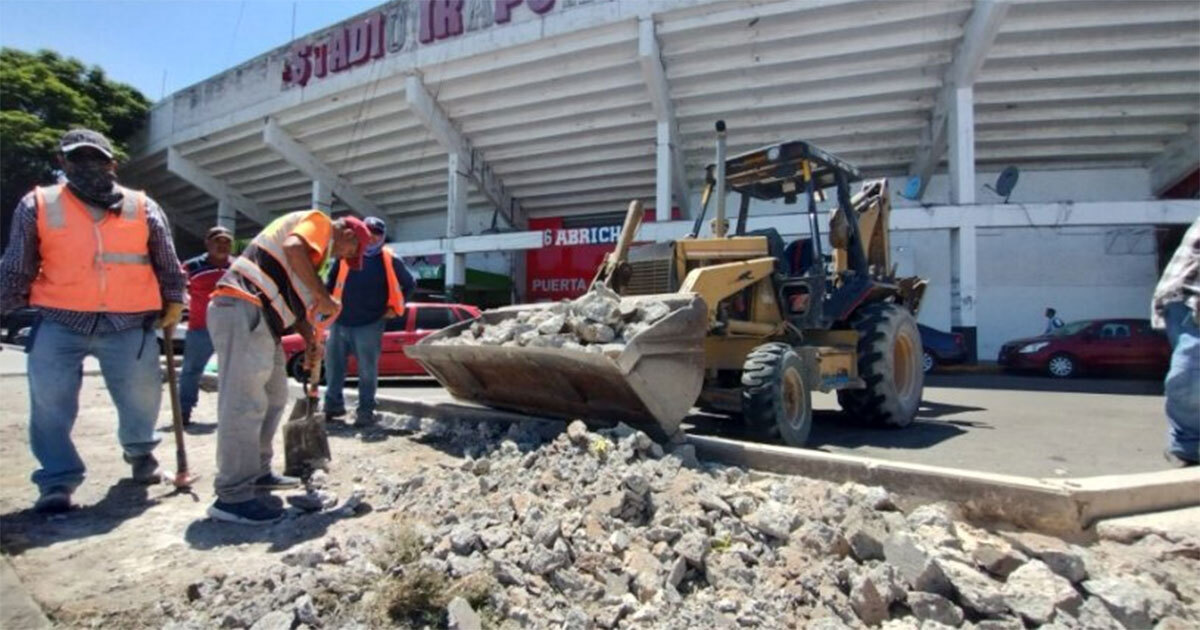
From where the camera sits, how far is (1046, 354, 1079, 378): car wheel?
1337 cm

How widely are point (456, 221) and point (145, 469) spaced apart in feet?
55.0

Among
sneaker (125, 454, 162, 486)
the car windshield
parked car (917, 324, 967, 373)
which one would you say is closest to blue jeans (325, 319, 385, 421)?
sneaker (125, 454, 162, 486)


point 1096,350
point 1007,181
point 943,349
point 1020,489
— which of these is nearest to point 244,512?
point 1020,489

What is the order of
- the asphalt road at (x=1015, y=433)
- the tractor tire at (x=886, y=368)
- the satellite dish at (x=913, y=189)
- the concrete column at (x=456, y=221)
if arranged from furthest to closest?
the concrete column at (x=456, y=221), the satellite dish at (x=913, y=189), the tractor tire at (x=886, y=368), the asphalt road at (x=1015, y=433)

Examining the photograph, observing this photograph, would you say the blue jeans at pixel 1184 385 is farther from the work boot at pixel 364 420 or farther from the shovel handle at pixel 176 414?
the shovel handle at pixel 176 414

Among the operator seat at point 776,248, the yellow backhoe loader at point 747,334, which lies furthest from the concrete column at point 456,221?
the operator seat at point 776,248

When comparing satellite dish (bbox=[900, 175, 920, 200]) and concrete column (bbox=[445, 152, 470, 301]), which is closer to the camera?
satellite dish (bbox=[900, 175, 920, 200])

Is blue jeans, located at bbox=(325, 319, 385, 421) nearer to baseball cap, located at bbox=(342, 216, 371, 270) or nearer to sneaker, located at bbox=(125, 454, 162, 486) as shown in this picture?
baseball cap, located at bbox=(342, 216, 371, 270)

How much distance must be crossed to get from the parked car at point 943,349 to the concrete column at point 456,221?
39.4ft

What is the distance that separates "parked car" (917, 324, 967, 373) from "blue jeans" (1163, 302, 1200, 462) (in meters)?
10.7

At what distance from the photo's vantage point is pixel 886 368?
19.4 feet

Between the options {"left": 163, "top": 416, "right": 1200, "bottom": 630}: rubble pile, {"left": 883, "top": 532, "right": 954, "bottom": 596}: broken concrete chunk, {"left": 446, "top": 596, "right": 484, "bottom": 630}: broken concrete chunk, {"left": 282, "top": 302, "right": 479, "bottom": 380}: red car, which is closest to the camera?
{"left": 446, "top": 596, "right": 484, "bottom": 630}: broken concrete chunk

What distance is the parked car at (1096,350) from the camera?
13047 millimetres

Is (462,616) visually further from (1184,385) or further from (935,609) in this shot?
(1184,385)
